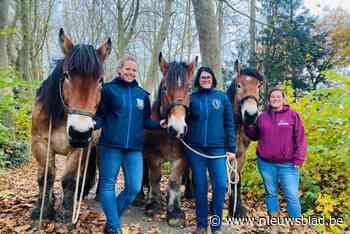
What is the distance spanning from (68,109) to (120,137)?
62 centimetres

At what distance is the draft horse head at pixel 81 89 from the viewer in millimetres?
3217

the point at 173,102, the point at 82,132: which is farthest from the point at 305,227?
the point at 82,132

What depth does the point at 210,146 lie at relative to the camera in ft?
13.0

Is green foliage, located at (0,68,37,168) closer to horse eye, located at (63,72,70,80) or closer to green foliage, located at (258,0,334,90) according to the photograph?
horse eye, located at (63,72,70,80)

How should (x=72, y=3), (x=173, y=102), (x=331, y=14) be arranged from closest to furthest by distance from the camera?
(x=173, y=102) → (x=331, y=14) → (x=72, y=3)

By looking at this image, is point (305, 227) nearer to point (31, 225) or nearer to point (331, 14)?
point (31, 225)

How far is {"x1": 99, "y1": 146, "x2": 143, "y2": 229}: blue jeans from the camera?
3.61 metres

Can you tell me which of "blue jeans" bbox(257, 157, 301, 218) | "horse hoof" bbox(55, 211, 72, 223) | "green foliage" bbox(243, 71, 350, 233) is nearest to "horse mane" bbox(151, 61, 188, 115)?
"blue jeans" bbox(257, 157, 301, 218)

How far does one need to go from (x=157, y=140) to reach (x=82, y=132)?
62.4 inches

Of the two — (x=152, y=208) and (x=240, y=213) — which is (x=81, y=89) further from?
(x=240, y=213)

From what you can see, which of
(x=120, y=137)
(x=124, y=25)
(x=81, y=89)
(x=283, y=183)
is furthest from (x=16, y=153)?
(x=124, y=25)

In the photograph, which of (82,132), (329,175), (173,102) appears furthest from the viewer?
(329,175)

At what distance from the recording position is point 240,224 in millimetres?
4691

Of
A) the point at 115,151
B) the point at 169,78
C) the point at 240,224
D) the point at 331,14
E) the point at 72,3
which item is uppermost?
the point at 72,3
